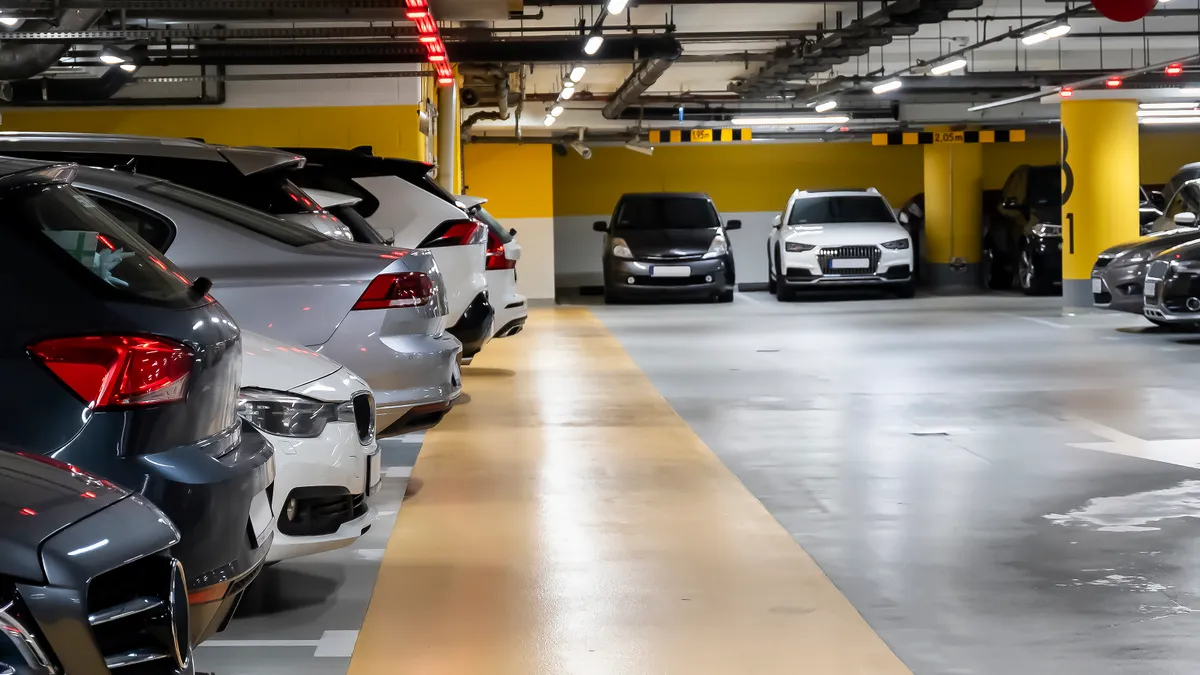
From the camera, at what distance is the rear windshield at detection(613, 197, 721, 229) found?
20.0 meters

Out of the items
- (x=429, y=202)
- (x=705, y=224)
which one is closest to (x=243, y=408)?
(x=429, y=202)

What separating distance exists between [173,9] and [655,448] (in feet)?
17.6

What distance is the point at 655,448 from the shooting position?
715 centimetres

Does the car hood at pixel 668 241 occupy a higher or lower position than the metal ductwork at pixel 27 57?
lower

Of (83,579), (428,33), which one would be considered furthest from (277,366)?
(428,33)

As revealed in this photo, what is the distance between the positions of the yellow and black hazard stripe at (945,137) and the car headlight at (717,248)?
212 inches

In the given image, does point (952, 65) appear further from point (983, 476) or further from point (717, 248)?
point (983, 476)

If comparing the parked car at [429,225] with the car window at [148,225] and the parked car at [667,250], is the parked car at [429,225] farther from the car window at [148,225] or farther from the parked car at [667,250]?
the parked car at [667,250]

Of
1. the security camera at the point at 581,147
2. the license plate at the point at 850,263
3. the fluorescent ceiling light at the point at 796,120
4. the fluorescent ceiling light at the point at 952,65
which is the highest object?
the fluorescent ceiling light at the point at 796,120

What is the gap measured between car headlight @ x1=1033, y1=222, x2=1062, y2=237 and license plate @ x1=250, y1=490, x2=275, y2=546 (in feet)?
59.0

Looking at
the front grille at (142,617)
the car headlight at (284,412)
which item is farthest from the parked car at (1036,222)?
the front grille at (142,617)

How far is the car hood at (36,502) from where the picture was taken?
6.56 feet

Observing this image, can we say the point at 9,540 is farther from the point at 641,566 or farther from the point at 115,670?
the point at 641,566

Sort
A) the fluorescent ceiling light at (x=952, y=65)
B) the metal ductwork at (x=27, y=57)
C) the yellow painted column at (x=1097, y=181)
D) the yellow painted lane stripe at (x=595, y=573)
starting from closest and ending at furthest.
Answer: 1. the yellow painted lane stripe at (x=595, y=573)
2. the metal ductwork at (x=27, y=57)
3. the fluorescent ceiling light at (x=952, y=65)
4. the yellow painted column at (x=1097, y=181)
